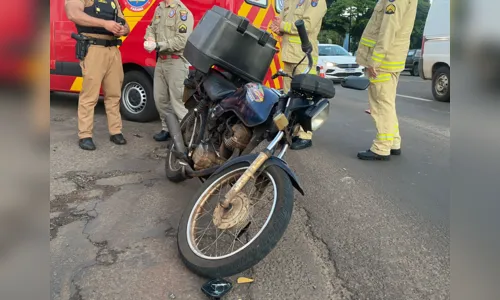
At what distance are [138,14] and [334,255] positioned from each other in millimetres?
4366

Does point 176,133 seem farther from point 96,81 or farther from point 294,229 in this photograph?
point 96,81

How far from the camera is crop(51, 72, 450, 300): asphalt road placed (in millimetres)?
2316

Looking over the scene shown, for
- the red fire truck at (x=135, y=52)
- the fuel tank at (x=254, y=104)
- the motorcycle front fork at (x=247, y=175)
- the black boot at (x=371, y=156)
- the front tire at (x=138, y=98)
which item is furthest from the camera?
the front tire at (x=138, y=98)

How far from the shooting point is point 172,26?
16.3 feet

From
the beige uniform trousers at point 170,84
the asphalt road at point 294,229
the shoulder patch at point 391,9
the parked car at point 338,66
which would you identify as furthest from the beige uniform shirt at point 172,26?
the parked car at point 338,66

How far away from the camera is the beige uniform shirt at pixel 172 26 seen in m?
4.93

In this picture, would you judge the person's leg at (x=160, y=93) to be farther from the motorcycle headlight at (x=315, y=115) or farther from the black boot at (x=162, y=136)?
the motorcycle headlight at (x=315, y=115)

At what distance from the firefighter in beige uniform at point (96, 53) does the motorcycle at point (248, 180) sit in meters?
2.04

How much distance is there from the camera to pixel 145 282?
233cm

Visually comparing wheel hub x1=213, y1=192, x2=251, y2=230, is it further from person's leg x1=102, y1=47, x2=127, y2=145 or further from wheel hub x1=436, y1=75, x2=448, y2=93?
wheel hub x1=436, y1=75, x2=448, y2=93

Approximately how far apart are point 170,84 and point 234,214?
120 inches

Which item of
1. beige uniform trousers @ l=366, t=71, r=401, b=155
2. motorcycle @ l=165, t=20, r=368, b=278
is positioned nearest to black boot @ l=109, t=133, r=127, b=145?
motorcycle @ l=165, t=20, r=368, b=278
